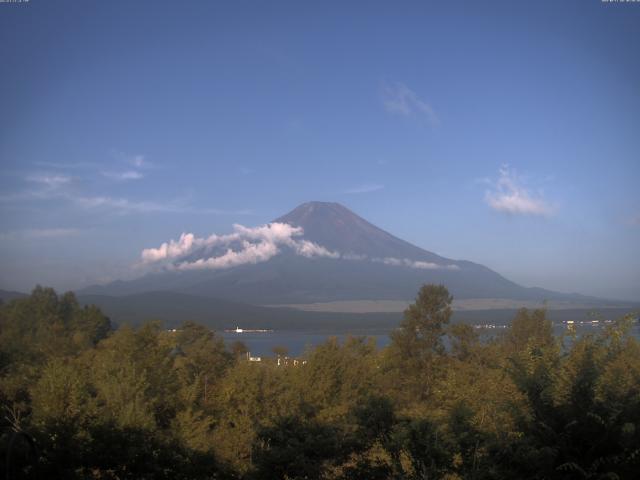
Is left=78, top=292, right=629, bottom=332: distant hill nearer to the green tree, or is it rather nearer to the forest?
the green tree

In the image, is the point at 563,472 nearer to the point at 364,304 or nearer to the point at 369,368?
the point at 369,368

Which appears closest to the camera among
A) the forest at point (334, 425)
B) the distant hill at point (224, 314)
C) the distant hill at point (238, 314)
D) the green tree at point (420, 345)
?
the forest at point (334, 425)

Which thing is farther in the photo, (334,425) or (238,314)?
(238,314)

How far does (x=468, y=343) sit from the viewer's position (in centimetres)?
3238

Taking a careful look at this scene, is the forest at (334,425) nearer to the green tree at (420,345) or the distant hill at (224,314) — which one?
the green tree at (420,345)

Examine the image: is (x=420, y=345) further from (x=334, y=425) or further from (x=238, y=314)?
(x=238, y=314)

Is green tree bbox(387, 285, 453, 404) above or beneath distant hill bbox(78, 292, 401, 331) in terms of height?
above

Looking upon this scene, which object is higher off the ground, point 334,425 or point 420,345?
point 334,425

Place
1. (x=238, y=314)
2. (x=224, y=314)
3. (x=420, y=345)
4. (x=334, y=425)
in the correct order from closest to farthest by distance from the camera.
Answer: (x=334, y=425)
(x=420, y=345)
(x=224, y=314)
(x=238, y=314)

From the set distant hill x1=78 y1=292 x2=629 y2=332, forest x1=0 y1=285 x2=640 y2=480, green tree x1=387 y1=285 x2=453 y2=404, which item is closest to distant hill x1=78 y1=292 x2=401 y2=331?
distant hill x1=78 y1=292 x2=629 y2=332

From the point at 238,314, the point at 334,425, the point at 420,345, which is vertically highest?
the point at 334,425

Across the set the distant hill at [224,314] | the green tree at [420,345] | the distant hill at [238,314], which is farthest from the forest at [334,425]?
the distant hill at [224,314]

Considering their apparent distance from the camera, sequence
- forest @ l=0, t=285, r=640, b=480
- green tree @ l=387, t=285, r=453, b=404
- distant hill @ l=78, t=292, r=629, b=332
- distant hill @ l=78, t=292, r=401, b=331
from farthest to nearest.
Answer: distant hill @ l=78, t=292, r=401, b=331 → distant hill @ l=78, t=292, r=629, b=332 → green tree @ l=387, t=285, r=453, b=404 → forest @ l=0, t=285, r=640, b=480

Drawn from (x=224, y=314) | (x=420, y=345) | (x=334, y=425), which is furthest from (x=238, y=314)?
(x=334, y=425)
